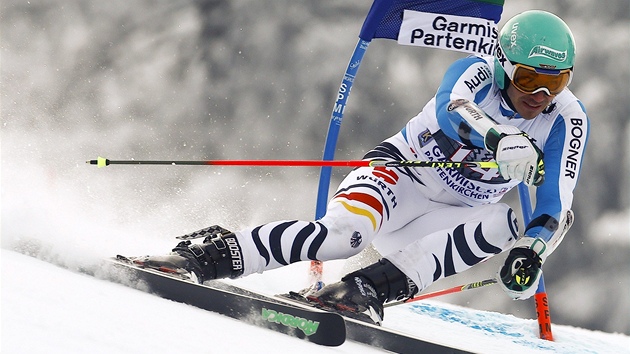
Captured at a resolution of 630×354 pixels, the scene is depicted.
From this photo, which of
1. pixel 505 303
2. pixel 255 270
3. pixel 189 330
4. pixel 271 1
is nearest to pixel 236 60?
pixel 271 1

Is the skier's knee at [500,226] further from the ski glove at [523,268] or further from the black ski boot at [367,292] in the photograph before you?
the black ski boot at [367,292]

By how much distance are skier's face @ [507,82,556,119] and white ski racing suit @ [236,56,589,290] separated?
2.3 inches

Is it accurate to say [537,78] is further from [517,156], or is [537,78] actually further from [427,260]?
[427,260]

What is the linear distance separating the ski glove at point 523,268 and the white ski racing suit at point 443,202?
7 centimetres

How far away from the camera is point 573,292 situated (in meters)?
5.94

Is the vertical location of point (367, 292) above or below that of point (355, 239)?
below

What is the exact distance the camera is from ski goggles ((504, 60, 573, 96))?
2857 millimetres

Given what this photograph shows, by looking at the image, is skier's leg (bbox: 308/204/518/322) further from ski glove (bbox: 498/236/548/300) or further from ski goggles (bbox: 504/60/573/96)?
ski goggles (bbox: 504/60/573/96)

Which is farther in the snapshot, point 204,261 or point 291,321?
point 204,261

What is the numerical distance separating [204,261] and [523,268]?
43.9 inches

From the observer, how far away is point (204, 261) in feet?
9.28

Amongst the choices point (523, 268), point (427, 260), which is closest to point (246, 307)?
point (427, 260)

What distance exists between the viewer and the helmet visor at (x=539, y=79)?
9.37 ft

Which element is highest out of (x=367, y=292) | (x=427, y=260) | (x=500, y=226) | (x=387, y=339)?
(x=500, y=226)
